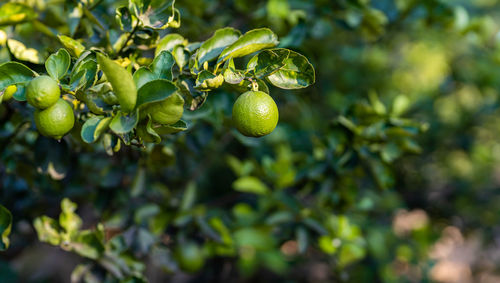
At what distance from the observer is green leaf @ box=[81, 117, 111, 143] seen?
0.72 meters

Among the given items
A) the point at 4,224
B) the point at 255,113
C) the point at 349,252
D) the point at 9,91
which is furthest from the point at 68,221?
the point at 349,252

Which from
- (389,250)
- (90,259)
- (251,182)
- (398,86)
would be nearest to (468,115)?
(398,86)

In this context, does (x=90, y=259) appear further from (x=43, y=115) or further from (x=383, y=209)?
(x=383, y=209)

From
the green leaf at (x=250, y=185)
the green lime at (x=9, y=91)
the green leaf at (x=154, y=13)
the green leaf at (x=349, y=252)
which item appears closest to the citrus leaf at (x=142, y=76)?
the green leaf at (x=154, y=13)

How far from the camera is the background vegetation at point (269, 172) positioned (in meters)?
1.08

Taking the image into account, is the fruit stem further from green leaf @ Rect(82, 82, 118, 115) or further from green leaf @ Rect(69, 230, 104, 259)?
green leaf @ Rect(69, 230, 104, 259)

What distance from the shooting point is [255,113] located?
2.33 feet

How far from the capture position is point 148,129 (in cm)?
71

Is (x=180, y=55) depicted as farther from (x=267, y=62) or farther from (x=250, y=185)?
(x=250, y=185)

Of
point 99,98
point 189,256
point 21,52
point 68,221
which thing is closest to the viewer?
point 99,98

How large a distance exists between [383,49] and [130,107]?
2135 millimetres

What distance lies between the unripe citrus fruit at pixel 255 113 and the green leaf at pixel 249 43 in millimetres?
86

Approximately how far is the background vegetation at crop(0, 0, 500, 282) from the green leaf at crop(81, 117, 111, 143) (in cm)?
12

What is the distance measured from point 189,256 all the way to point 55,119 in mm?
805
